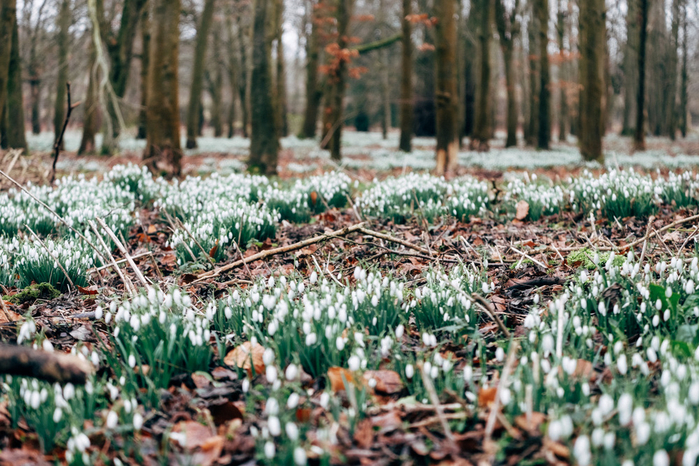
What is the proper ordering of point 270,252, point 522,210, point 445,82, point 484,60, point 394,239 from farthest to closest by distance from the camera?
point 484,60, point 445,82, point 522,210, point 394,239, point 270,252

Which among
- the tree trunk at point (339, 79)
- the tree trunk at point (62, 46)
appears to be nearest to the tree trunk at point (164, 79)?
the tree trunk at point (339, 79)

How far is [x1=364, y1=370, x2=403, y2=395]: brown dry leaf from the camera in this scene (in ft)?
6.41

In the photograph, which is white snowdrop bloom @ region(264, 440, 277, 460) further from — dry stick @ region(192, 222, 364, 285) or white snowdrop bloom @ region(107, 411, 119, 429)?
dry stick @ region(192, 222, 364, 285)

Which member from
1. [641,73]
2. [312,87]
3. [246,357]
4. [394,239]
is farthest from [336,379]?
[312,87]

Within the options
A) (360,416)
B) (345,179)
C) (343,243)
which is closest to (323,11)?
(345,179)

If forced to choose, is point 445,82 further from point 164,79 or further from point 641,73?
point 641,73

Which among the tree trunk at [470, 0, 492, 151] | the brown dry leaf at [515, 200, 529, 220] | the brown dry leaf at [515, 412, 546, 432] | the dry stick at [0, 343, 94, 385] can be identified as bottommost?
the brown dry leaf at [515, 412, 546, 432]

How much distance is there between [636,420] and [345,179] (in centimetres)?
538

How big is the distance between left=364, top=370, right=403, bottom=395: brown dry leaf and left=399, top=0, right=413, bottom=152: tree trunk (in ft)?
46.3

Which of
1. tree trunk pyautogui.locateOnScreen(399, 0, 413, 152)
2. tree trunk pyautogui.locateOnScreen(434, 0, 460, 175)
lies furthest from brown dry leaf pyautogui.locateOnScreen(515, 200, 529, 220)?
tree trunk pyautogui.locateOnScreen(399, 0, 413, 152)

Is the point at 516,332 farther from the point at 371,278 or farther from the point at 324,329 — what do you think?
the point at 324,329

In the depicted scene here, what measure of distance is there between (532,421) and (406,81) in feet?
51.5

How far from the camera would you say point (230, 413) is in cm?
184

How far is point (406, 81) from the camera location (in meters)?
16.4
